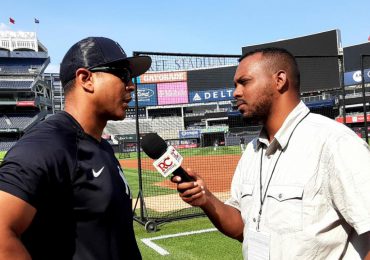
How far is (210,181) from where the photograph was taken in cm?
1555

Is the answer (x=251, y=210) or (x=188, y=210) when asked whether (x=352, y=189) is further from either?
(x=188, y=210)

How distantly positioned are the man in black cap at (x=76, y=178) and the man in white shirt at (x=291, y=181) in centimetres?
51

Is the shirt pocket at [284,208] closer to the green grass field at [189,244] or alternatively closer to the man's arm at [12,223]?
the man's arm at [12,223]

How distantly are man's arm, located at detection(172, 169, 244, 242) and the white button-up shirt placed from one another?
1.19ft

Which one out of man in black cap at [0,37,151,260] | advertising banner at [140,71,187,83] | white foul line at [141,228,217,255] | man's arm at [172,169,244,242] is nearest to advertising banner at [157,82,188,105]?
advertising banner at [140,71,187,83]

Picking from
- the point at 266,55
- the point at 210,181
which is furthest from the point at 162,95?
the point at 266,55

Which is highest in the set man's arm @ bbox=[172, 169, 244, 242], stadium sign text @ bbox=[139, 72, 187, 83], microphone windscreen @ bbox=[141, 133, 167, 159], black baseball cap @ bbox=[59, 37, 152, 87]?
stadium sign text @ bbox=[139, 72, 187, 83]

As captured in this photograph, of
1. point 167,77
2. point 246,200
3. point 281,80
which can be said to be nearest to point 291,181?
point 246,200

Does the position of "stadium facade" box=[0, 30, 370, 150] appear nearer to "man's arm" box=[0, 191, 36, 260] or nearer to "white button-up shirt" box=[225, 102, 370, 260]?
"white button-up shirt" box=[225, 102, 370, 260]

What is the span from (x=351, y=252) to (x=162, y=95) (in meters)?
64.9

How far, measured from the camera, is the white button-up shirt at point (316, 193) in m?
1.91

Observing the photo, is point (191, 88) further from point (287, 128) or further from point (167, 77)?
point (287, 128)

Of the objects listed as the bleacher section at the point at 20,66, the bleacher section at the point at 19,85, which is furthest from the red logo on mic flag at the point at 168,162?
the bleacher section at the point at 20,66

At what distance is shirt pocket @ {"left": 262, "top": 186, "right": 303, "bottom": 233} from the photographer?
2059mm
